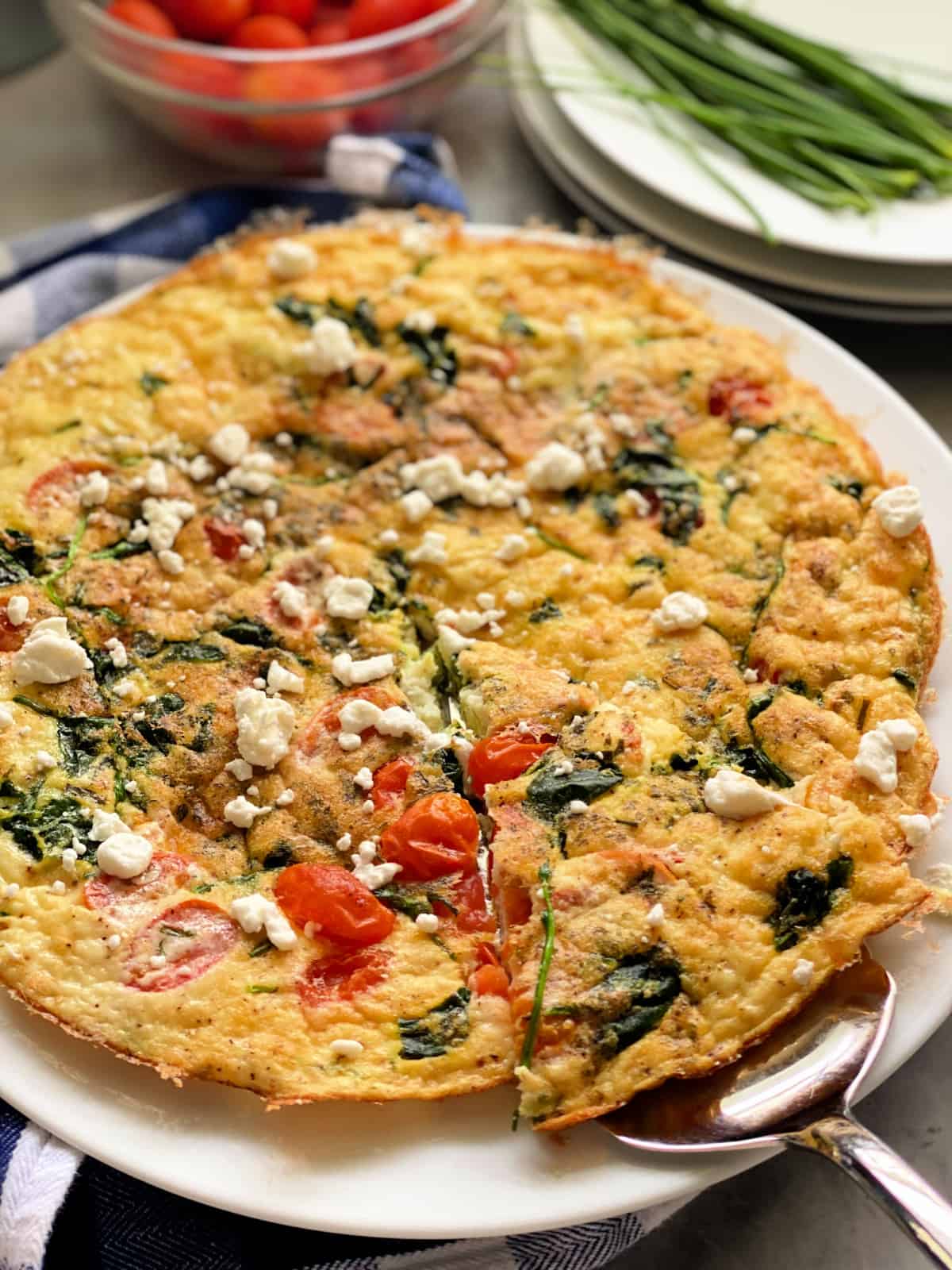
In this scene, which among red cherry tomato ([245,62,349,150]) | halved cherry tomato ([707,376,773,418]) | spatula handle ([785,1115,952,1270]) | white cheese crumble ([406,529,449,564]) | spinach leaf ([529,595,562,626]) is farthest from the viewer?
red cherry tomato ([245,62,349,150])

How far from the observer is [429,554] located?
3.63 m

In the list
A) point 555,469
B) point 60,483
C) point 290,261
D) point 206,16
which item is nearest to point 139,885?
point 60,483

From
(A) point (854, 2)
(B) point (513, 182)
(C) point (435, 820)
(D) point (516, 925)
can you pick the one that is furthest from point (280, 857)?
(A) point (854, 2)

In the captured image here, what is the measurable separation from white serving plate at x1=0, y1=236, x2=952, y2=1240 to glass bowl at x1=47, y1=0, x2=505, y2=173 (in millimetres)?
3505

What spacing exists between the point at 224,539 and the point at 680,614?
4.16 feet

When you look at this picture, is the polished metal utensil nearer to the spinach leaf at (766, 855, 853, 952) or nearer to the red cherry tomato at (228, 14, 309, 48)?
the spinach leaf at (766, 855, 853, 952)

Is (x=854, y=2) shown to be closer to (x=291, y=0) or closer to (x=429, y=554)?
(x=291, y=0)

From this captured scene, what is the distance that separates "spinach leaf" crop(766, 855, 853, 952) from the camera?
9.48 feet

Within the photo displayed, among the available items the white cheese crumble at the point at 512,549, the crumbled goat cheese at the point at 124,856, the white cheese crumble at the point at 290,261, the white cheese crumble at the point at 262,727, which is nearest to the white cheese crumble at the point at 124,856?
the crumbled goat cheese at the point at 124,856

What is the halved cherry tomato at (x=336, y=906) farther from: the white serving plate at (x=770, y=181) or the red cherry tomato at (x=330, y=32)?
the red cherry tomato at (x=330, y=32)

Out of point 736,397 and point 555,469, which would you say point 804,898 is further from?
point 736,397

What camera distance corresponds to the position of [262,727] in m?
3.24

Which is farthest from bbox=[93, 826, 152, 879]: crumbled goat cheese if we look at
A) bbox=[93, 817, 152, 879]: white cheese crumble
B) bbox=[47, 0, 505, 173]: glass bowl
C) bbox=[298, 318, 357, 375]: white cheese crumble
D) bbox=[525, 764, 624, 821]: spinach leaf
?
bbox=[47, 0, 505, 173]: glass bowl

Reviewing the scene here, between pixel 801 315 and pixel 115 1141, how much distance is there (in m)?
3.69
